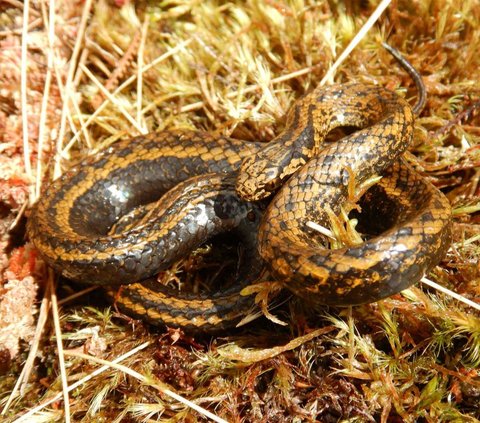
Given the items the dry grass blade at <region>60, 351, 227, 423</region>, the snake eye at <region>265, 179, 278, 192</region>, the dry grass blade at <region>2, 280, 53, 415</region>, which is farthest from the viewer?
the snake eye at <region>265, 179, 278, 192</region>

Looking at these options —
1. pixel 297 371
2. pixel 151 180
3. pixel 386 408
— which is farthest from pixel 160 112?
pixel 386 408

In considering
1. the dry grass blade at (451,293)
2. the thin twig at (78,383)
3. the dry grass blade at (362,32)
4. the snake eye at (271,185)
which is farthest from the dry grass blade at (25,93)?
the dry grass blade at (451,293)

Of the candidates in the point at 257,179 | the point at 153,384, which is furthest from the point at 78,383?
the point at 257,179

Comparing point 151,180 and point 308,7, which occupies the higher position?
point 308,7

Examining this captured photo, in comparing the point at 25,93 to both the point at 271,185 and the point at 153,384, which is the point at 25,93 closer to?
the point at 271,185

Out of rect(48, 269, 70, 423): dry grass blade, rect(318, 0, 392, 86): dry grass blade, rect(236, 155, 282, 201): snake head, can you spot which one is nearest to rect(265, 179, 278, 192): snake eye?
rect(236, 155, 282, 201): snake head

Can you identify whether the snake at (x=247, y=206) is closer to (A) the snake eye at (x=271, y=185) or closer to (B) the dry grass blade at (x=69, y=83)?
(A) the snake eye at (x=271, y=185)

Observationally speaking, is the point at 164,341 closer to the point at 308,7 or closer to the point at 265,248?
the point at 265,248

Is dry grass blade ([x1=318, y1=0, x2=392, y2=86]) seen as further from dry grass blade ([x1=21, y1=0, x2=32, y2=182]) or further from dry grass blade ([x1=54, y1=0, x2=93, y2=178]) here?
dry grass blade ([x1=21, y1=0, x2=32, y2=182])
